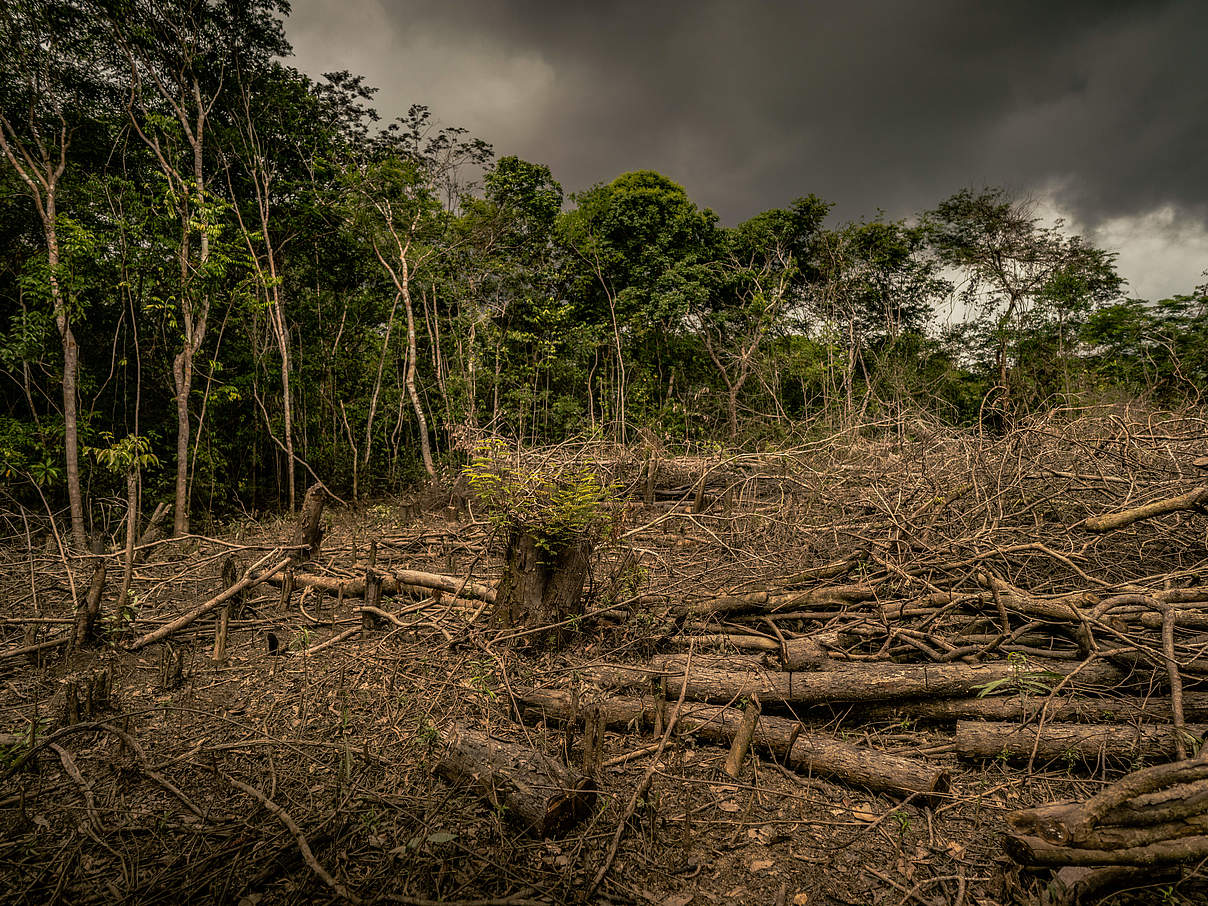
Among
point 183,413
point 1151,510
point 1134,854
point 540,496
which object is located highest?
point 183,413

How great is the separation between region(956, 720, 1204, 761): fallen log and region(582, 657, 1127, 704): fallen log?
0.23 metres

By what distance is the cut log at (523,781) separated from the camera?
237 cm

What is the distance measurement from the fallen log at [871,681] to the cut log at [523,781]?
1.03 meters

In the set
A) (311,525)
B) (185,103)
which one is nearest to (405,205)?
(185,103)

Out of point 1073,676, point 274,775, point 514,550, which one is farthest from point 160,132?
point 1073,676

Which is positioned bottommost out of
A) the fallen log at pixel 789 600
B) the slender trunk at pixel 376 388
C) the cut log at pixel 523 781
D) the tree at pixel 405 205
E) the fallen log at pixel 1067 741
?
the cut log at pixel 523 781

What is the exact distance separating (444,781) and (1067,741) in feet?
10.0

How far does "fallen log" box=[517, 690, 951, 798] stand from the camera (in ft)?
8.67

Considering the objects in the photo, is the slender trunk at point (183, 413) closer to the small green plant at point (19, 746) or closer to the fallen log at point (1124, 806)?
the small green plant at point (19, 746)

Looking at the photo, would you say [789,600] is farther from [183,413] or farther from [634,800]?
[183,413]

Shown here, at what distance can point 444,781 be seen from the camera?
9.02 feet

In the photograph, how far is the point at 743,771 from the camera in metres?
2.89

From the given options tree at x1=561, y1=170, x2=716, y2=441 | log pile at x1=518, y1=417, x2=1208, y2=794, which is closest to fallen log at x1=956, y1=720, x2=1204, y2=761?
log pile at x1=518, y1=417, x2=1208, y2=794

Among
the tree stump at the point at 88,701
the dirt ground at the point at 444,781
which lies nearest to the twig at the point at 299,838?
the dirt ground at the point at 444,781
